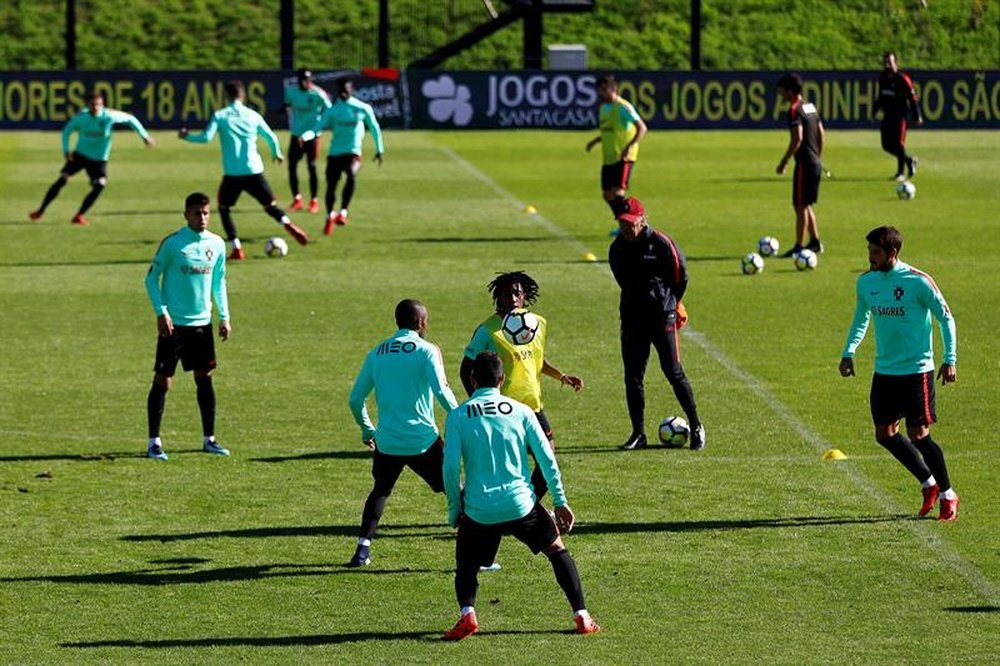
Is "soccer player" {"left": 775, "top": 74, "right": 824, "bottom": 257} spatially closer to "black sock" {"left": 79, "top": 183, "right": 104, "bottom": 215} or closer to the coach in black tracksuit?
the coach in black tracksuit

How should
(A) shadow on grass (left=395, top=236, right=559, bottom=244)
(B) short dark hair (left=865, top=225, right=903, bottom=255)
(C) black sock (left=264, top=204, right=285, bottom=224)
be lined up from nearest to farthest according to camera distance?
(B) short dark hair (left=865, top=225, right=903, bottom=255), (C) black sock (left=264, top=204, right=285, bottom=224), (A) shadow on grass (left=395, top=236, right=559, bottom=244)

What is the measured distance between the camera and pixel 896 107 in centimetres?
3581

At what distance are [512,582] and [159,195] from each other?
24.7 metres

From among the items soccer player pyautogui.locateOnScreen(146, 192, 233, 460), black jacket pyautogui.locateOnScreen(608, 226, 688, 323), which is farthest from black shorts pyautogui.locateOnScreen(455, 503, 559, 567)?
soccer player pyautogui.locateOnScreen(146, 192, 233, 460)

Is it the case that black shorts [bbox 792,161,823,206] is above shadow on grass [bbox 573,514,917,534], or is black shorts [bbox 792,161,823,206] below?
above

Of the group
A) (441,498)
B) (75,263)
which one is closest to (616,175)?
(75,263)

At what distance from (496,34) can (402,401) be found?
55.5m

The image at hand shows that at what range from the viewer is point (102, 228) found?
2988cm

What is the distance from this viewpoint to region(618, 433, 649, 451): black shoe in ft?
49.3

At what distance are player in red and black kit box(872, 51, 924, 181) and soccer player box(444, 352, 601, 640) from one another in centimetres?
2607

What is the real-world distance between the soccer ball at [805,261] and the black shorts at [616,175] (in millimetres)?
3668

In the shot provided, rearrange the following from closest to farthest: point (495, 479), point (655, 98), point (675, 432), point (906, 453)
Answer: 1. point (495, 479)
2. point (906, 453)
3. point (675, 432)
4. point (655, 98)

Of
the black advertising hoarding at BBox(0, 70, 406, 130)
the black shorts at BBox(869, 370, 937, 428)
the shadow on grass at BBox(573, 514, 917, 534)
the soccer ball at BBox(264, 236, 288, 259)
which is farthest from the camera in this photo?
the black advertising hoarding at BBox(0, 70, 406, 130)

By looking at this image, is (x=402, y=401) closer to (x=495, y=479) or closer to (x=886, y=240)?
(x=495, y=479)
